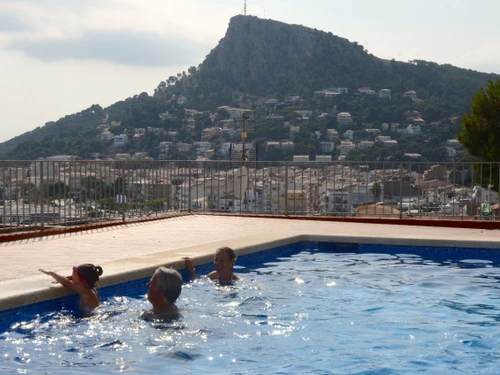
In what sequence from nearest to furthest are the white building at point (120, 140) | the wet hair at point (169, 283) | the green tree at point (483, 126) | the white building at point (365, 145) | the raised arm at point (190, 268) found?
the wet hair at point (169, 283)
the raised arm at point (190, 268)
the green tree at point (483, 126)
the white building at point (365, 145)
the white building at point (120, 140)

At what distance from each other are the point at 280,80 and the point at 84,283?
344 ft

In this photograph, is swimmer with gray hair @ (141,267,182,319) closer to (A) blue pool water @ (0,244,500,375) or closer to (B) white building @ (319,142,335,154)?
(A) blue pool water @ (0,244,500,375)

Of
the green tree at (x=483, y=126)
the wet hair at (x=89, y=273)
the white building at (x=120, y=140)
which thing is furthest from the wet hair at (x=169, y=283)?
the white building at (x=120, y=140)

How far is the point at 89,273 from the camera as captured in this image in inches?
238

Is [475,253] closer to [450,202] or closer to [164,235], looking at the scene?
[450,202]

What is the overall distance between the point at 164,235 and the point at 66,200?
176 centimetres

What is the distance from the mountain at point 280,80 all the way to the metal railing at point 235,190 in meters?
78.3

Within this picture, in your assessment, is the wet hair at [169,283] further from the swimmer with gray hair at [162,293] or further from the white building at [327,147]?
the white building at [327,147]

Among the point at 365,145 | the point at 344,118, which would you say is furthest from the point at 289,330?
the point at 344,118

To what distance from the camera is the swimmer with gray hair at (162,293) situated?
→ 5.84 meters

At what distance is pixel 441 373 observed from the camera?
4766 millimetres

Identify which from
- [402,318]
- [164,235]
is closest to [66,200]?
[164,235]

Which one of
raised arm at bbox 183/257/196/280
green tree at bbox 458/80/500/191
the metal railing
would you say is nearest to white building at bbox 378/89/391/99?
green tree at bbox 458/80/500/191

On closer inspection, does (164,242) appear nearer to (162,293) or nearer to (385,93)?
(162,293)
